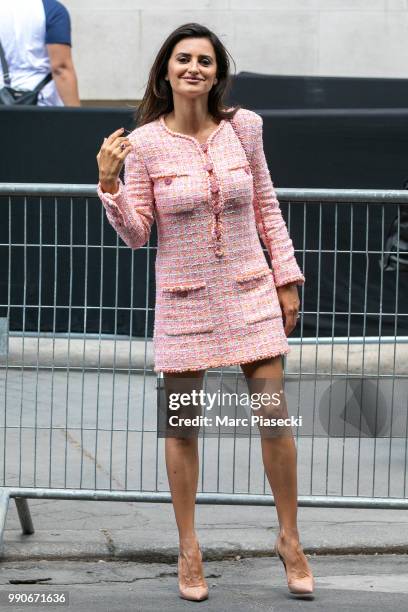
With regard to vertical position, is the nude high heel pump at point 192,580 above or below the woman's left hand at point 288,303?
below

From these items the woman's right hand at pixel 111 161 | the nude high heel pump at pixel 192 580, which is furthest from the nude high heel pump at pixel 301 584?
the woman's right hand at pixel 111 161

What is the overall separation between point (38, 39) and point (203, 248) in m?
4.53

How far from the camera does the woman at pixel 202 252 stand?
4.79 metres

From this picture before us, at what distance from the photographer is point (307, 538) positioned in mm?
5590

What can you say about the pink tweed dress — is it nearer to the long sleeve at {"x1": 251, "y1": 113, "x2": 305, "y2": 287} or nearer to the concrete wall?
the long sleeve at {"x1": 251, "y1": 113, "x2": 305, "y2": 287}

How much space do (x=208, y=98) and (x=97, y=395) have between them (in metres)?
1.30

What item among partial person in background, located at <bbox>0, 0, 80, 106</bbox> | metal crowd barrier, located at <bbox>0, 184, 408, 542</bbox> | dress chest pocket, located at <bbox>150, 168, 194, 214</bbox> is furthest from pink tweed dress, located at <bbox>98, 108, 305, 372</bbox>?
partial person in background, located at <bbox>0, 0, 80, 106</bbox>

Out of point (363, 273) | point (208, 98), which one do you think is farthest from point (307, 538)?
point (208, 98)

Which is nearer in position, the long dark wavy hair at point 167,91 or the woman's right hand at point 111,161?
the woman's right hand at point 111,161

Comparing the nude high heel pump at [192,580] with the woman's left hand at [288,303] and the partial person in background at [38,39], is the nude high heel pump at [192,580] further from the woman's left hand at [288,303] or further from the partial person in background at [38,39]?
the partial person in background at [38,39]

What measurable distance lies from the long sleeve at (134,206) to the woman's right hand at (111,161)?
48 mm

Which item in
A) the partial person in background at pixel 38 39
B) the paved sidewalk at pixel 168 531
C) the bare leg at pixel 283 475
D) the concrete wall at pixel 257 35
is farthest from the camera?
the concrete wall at pixel 257 35

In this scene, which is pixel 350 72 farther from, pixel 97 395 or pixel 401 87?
pixel 97 395

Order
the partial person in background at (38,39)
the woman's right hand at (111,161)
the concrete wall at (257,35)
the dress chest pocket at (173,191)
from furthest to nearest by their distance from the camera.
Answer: the concrete wall at (257,35) < the partial person in background at (38,39) < the dress chest pocket at (173,191) < the woman's right hand at (111,161)
